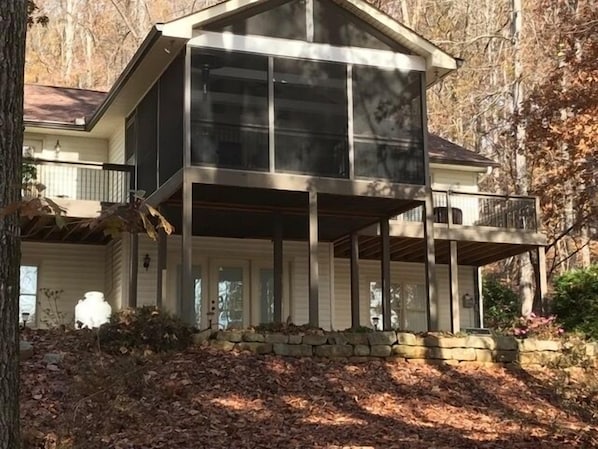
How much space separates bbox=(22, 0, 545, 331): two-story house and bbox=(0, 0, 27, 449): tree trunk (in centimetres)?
889

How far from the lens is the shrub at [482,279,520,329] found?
25.0 metres

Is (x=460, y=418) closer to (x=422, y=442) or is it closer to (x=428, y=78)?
(x=422, y=442)

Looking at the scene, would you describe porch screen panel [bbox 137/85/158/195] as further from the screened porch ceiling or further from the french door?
the french door

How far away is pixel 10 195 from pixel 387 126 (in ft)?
38.0

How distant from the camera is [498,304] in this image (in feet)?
84.5

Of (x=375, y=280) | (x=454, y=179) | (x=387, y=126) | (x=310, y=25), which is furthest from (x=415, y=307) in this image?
(x=310, y=25)

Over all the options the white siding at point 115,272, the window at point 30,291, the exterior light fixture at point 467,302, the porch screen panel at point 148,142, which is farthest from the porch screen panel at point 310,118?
the exterior light fixture at point 467,302

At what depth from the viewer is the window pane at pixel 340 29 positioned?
15258 millimetres

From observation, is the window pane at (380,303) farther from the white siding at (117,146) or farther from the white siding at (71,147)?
the white siding at (71,147)

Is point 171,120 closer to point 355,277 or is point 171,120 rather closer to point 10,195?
point 355,277

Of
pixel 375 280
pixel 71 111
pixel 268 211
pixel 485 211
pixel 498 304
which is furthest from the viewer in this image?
pixel 498 304

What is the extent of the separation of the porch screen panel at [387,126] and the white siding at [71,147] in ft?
23.4

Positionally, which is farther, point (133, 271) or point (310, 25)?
point (133, 271)

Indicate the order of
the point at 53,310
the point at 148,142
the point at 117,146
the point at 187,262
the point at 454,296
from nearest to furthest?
1. the point at 187,262
2. the point at 454,296
3. the point at 148,142
4. the point at 53,310
5. the point at 117,146
